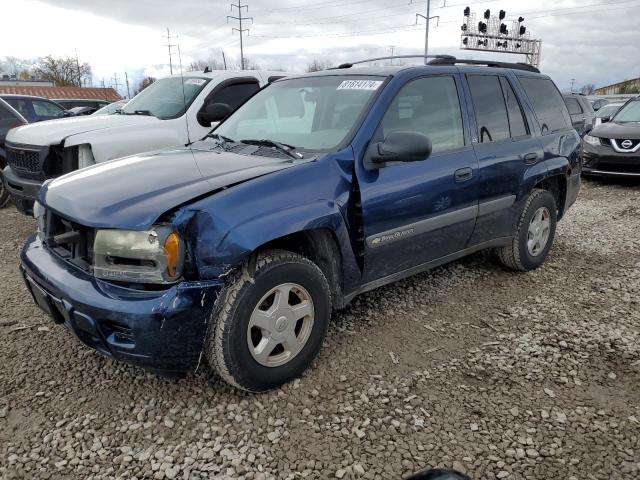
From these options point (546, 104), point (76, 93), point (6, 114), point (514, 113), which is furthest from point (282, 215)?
point (76, 93)

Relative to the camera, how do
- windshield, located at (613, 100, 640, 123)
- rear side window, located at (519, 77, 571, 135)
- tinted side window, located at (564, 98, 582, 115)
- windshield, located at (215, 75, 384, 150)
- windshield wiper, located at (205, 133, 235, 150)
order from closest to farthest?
windshield, located at (215, 75, 384, 150) < windshield wiper, located at (205, 133, 235, 150) < rear side window, located at (519, 77, 571, 135) < windshield, located at (613, 100, 640, 123) < tinted side window, located at (564, 98, 582, 115)

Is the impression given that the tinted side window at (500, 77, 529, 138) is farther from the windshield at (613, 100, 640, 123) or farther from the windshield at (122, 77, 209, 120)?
the windshield at (613, 100, 640, 123)

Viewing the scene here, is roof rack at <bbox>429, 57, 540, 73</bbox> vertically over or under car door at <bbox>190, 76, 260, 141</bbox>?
over

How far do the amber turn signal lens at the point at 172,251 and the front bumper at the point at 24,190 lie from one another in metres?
3.52

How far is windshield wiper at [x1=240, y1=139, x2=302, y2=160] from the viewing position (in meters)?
3.06

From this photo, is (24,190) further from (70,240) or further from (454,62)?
(454,62)

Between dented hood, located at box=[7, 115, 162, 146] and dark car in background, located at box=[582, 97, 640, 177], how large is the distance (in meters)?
7.73

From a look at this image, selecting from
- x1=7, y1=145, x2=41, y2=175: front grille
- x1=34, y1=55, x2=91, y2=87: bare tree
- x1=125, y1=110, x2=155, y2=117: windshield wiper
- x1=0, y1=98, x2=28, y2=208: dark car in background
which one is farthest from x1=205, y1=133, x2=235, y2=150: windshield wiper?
x1=34, y1=55, x2=91, y2=87: bare tree

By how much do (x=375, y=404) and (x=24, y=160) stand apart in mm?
4749

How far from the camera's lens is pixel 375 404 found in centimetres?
267

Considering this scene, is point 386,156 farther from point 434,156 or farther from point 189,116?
point 189,116

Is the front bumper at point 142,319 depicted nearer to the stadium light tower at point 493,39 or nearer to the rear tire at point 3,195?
the rear tire at point 3,195

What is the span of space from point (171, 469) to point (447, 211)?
234 cm

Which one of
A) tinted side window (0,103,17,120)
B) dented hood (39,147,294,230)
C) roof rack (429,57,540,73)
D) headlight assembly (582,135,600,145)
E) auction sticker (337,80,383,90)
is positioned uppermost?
roof rack (429,57,540,73)
